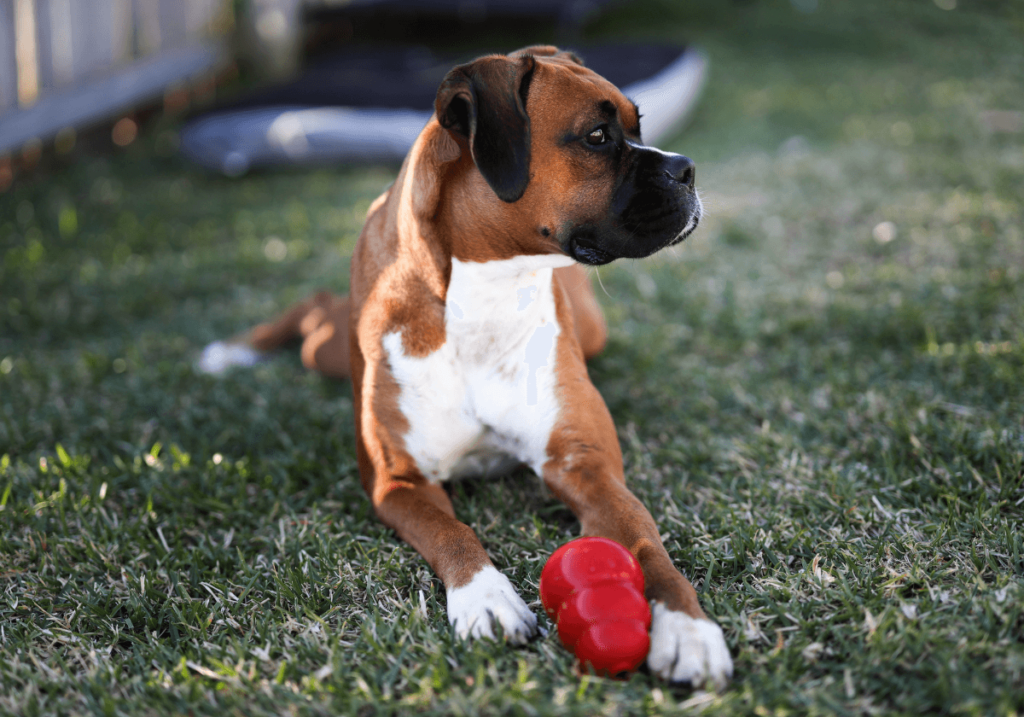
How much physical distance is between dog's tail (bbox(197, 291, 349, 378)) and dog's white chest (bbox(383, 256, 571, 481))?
1.17 metres

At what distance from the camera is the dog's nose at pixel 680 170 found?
2.36m

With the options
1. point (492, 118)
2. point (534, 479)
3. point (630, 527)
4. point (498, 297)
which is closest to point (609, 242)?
point (498, 297)

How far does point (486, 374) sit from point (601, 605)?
907mm

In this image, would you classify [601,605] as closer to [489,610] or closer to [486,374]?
[489,610]

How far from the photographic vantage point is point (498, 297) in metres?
2.43

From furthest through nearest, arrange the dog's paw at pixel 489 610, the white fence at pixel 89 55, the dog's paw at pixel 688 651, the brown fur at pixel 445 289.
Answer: the white fence at pixel 89 55, the brown fur at pixel 445 289, the dog's paw at pixel 489 610, the dog's paw at pixel 688 651

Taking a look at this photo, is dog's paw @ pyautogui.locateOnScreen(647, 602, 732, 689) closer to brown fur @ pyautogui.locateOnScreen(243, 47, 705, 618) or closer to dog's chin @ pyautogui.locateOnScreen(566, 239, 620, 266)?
brown fur @ pyautogui.locateOnScreen(243, 47, 705, 618)

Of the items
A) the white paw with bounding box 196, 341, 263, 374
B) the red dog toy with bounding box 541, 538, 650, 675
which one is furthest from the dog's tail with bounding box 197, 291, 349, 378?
the red dog toy with bounding box 541, 538, 650, 675

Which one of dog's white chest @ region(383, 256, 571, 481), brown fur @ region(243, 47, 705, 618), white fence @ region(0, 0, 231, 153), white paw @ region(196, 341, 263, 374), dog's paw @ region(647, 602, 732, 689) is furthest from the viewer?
white fence @ region(0, 0, 231, 153)

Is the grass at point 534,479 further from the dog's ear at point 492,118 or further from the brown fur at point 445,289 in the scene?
the dog's ear at point 492,118

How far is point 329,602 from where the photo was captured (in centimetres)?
219

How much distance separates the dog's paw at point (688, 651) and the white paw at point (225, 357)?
2.76 meters

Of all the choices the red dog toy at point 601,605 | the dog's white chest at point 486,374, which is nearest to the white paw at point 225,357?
the dog's white chest at point 486,374

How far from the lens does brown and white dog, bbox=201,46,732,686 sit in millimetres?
2182
